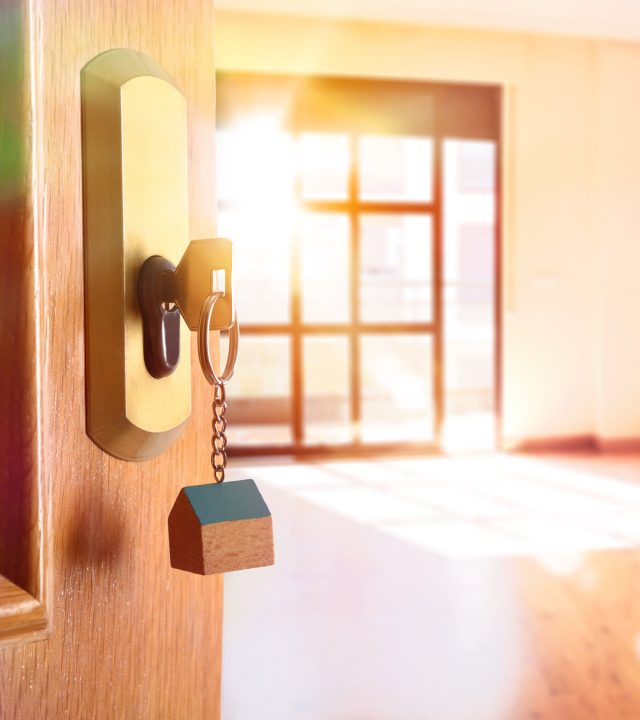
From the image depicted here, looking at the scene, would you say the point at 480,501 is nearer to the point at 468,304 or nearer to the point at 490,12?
the point at 490,12

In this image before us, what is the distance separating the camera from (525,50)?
17.3 ft

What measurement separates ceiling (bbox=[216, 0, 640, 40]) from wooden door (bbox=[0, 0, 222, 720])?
4746mm

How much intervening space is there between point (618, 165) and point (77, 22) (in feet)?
18.8

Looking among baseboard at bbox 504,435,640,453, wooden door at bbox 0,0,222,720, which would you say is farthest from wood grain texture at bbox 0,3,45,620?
baseboard at bbox 504,435,640,453

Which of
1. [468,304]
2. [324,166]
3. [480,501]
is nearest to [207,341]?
[480,501]

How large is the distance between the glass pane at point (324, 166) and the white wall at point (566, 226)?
34.7 inches

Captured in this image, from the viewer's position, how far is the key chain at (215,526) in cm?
38

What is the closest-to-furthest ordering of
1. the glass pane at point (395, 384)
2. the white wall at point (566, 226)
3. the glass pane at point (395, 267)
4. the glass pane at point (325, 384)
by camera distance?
the white wall at point (566, 226)
the glass pane at point (395, 267)
the glass pane at point (325, 384)
the glass pane at point (395, 384)

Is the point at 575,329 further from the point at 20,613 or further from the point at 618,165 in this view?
the point at 20,613

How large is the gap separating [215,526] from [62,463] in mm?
89

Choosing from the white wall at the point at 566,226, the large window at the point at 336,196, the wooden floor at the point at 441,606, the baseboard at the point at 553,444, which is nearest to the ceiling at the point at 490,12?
the white wall at the point at 566,226

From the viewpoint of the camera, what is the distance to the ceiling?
4.60 m

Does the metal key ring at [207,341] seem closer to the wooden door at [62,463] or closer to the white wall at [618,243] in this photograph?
the wooden door at [62,463]

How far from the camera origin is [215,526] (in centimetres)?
38
